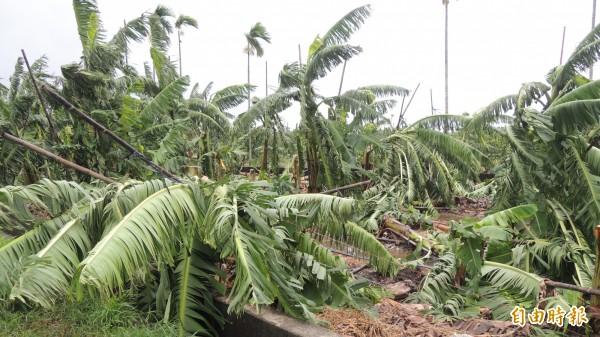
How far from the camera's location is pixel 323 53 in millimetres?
8219

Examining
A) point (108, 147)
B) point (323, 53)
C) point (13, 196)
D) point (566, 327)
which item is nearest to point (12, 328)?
point (13, 196)

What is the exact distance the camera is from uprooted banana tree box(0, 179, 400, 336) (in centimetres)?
297

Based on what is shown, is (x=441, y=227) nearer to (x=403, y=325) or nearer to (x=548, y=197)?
(x=548, y=197)

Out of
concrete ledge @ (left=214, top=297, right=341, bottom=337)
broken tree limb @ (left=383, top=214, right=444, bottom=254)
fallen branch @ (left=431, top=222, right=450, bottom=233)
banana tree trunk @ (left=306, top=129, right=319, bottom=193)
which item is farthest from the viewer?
banana tree trunk @ (left=306, top=129, right=319, bottom=193)

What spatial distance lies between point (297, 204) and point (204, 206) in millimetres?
1011

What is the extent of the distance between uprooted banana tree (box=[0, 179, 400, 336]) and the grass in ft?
0.40

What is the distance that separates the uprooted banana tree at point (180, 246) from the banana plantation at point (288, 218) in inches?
0.7

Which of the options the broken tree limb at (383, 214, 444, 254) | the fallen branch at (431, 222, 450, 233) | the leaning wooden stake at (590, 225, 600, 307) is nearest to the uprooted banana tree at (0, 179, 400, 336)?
the leaning wooden stake at (590, 225, 600, 307)

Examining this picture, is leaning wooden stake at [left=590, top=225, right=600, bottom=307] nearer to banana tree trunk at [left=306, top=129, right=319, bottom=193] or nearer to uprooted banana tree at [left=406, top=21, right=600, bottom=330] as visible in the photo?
uprooted banana tree at [left=406, top=21, right=600, bottom=330]

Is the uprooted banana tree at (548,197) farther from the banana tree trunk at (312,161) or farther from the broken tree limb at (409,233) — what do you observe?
the banana tree trunk at (312,161)

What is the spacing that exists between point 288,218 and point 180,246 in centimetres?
116

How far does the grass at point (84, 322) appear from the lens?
333cm

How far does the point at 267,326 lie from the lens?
11.5 ft

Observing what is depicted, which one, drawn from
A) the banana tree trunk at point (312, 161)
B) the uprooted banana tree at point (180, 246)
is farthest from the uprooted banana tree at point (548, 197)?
the banana tree trunk at point (312, 161)
